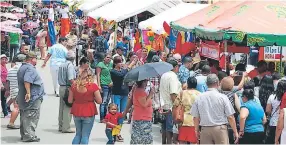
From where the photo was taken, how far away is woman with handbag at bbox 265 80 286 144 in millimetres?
9844

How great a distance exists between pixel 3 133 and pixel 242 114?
5090 millimetres

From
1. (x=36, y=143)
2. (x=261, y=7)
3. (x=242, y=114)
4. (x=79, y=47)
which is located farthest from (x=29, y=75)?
(x=79, y=47)

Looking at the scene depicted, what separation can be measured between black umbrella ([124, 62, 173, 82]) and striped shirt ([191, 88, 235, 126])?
1.09 meters

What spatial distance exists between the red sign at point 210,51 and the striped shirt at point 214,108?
5.61m

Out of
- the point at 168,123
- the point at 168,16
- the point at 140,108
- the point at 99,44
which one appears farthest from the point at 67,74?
the point at 99,44

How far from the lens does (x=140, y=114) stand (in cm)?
945

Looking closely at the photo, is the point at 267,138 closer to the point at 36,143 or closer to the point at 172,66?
the point at 172,66

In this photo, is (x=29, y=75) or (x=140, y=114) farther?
(x=29, y=75)

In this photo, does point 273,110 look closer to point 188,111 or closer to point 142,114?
point 188,111

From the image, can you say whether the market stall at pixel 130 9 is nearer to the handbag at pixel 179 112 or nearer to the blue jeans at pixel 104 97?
the blue jeans at pixel 104 97

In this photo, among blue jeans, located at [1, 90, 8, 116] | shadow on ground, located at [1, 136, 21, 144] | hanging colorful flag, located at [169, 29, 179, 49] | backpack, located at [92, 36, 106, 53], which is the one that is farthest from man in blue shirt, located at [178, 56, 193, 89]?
backpack, located at [92, 36, 106, 53]

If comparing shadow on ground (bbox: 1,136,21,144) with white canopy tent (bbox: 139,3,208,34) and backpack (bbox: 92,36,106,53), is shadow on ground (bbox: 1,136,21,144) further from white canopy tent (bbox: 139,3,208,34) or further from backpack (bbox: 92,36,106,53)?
backpack (bbox: 92,36,106,53)

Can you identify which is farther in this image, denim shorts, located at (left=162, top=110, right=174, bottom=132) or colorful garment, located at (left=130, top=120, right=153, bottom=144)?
denim shorts, located at (left=162, top=110, right=174, bottom=132)

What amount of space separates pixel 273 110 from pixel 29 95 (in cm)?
415
